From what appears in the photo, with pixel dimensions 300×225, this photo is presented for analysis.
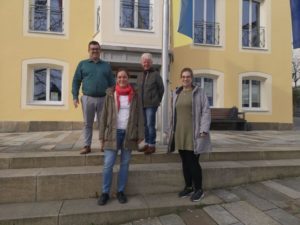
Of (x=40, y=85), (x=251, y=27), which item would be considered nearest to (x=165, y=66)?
(x=40, y=85)

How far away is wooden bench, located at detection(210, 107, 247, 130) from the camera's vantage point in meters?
14.0

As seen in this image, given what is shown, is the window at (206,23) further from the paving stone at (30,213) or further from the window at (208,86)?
the paving stone at (30,213)

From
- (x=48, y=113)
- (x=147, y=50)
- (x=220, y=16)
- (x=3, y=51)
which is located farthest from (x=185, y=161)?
(x=220, y=16)

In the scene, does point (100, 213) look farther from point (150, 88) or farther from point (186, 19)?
point (186, 19)

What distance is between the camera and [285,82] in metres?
15.9

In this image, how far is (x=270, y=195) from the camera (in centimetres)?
539

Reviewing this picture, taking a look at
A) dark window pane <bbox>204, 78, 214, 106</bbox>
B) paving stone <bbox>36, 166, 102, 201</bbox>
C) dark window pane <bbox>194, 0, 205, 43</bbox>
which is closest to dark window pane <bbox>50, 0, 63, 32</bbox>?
dark window pane <bbox>194, 0, 205, 43</bbox>

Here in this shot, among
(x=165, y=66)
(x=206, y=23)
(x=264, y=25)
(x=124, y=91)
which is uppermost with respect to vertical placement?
(x=264, y=25)

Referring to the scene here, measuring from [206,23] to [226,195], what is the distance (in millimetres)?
11004

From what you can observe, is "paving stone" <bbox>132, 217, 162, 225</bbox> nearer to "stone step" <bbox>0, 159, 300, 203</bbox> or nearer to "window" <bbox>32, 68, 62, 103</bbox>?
"stone step" <bbox>0, 159, 300, 203</bbox>

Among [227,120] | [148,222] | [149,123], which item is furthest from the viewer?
[227,120]

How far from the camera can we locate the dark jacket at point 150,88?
19.2 ft

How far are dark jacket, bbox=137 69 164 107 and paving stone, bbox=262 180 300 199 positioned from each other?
2.35 m

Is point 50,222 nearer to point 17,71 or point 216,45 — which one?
point 17,71
